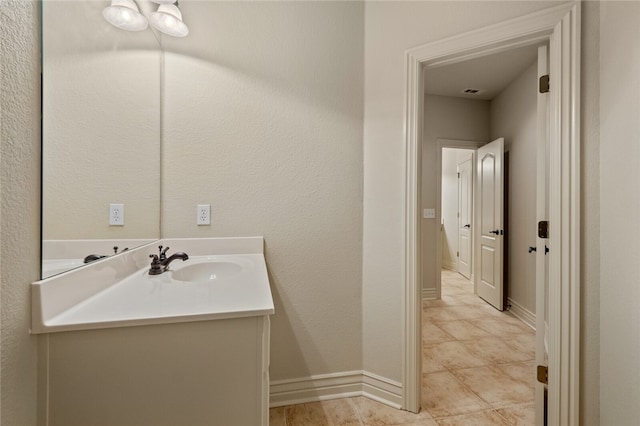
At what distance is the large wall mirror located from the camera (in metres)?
0.83

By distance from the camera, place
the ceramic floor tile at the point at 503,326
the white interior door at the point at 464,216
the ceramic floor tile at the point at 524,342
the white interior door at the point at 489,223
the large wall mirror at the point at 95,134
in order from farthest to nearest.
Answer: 1. the white interior door at the point at 464,216
2. the white interior door at the point at 489,223
3. the ceramic floor tile at the point at 503,326
4. the ceramic floor tile at the point at 524,342
5. the large wall mirror at the point at 95,134

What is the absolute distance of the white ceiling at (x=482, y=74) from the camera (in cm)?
279

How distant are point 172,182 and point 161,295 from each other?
863mm

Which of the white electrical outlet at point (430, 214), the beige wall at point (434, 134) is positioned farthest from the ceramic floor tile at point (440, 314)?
the white electrical outlet at point (430, 214)

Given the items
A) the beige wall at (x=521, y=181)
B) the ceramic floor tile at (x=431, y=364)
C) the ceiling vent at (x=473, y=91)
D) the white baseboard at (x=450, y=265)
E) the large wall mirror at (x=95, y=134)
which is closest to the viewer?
the large wall mirror at (x=95, y=134)

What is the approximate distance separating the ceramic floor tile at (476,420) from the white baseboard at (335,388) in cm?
27

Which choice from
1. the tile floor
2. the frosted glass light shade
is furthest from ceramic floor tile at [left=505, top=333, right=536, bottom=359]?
the frosted glass light shade

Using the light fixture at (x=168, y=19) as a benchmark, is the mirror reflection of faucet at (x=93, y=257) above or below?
below

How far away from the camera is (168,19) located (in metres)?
1.47

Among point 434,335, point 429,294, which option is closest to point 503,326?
point 434,335

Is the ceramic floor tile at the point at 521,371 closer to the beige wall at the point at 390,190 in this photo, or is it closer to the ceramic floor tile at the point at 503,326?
the ceramic floor tile at the point at 503,326

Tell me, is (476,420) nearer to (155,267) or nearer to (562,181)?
(562,181)

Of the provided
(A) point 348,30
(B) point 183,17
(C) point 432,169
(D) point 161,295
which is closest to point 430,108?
(C) point 432,169

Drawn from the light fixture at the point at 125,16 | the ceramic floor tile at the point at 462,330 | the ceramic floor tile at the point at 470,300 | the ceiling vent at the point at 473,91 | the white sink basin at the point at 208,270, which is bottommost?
the ceramic floor tile at the point at 462,330
